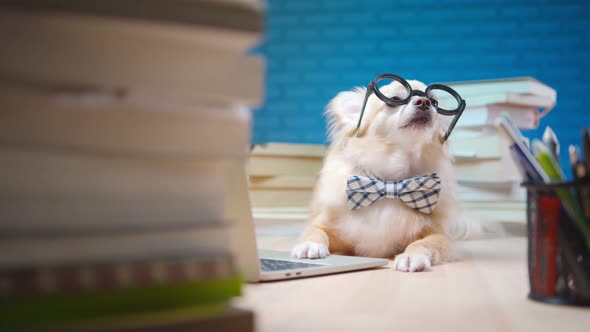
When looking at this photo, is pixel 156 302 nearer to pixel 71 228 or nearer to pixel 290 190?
pixel 71 228

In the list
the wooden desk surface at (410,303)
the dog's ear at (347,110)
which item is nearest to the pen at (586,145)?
the wooden desk surface at (410,303)

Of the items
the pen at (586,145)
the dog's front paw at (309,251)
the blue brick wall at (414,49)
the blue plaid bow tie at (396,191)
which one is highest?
the blue brick wall at (414,49)

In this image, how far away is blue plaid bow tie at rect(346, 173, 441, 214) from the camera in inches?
81.0

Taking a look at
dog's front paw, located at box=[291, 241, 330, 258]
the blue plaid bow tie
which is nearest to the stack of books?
the blue plaid bow tie

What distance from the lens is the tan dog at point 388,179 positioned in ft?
6.95

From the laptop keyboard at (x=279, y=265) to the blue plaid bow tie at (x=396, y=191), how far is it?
Answer: 446 mm

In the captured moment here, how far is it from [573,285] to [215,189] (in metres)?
0.82

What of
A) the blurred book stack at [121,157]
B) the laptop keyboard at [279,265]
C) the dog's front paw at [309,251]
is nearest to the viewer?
the blurred book stack at [121,157]

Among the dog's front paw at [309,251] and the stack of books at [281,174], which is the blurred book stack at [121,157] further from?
the stack of books at [281,174]

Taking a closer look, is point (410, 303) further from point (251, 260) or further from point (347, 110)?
point (347, 110)

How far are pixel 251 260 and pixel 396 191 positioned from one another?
815 mm

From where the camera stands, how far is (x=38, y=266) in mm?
586

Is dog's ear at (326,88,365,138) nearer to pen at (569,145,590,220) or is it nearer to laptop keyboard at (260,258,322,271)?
laptop keyboard at (260,258,322,271)

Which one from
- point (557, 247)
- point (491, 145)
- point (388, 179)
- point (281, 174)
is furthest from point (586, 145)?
point (281, 174)
